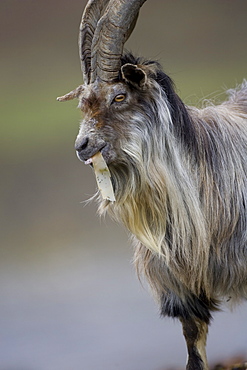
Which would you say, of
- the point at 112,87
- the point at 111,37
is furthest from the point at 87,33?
the point at 112,87

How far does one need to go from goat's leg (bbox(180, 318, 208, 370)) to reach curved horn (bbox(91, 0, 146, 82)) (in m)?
1.57

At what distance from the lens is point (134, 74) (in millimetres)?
3578

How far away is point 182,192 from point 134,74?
0.64 metres

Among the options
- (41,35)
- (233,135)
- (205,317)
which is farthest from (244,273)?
(41,35)

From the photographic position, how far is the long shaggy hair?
365cm

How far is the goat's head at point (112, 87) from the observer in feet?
11.5

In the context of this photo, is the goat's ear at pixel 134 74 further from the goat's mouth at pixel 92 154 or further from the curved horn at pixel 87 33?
the goat's mouth at pixel 92 154

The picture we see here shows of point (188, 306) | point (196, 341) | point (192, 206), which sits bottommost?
point (196, 341)

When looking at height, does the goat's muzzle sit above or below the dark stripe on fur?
above

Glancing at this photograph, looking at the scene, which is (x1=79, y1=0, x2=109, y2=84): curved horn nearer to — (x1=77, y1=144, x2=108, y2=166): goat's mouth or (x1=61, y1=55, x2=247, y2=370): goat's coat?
(x1=61, y1=55, x2=247, y2=370): goat's coat

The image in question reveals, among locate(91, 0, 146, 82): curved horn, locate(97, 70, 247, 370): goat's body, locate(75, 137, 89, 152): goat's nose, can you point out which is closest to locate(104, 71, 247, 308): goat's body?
locate(97, 70, 247, 370): goat's body

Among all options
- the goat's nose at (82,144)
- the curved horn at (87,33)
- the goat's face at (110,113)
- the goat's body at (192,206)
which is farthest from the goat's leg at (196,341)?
the curved horn at (87,33)

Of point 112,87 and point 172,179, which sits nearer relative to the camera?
point 112,87

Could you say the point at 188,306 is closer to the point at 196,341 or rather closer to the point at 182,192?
the point at 196,341
